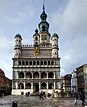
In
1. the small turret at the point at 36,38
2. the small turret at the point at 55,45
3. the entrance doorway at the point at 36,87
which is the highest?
the small turret at the point at 36,38

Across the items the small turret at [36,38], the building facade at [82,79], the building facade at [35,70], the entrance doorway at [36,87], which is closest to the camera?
the building facade at [82,79]

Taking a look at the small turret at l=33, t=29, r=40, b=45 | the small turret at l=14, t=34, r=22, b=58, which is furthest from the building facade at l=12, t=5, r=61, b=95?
the small turret at l=33, t=29, r=40, b=45

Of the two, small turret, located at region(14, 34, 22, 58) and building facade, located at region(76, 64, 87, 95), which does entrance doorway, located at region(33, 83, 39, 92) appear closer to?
small turret, located at region(14, 34, 22, 58)

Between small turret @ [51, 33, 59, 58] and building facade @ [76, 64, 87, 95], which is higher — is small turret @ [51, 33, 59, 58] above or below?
above

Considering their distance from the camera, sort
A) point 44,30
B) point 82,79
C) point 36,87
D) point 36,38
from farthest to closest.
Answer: point 44,30, point 36,38, point 36,87, point 82,79

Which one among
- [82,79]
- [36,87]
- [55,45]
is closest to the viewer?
[82,79]

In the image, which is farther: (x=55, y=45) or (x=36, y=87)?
(x=55, y=45)

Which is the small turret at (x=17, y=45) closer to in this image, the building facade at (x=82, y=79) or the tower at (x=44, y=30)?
the tower at (x=44, y=30)

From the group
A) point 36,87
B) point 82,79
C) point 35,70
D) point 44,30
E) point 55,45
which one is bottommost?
point 36,87

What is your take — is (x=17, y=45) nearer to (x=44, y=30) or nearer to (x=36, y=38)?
(x=36, y=38)

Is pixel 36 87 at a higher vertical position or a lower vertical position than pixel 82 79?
lower

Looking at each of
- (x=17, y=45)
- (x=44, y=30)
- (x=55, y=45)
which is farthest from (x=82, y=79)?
(x=44, y=30)

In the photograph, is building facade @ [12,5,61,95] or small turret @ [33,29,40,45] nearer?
building facade @ [12,5,61,95]

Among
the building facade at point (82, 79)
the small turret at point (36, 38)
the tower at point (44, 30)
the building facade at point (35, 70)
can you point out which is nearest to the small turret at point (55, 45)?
the building facade at point (35, 70)
